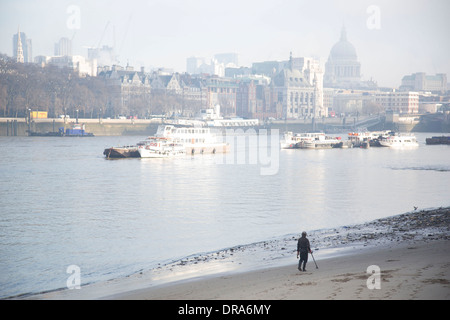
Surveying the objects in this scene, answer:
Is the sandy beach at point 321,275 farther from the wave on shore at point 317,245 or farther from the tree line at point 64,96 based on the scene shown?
the tree line at point 64,96

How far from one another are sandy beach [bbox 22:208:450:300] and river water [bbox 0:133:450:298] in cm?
143

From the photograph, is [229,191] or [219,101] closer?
[229,191]

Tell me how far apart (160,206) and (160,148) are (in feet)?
120

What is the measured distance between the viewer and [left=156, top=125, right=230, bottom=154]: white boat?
7519 cm

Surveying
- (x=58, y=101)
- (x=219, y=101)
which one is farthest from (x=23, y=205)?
(x=219, y=101)

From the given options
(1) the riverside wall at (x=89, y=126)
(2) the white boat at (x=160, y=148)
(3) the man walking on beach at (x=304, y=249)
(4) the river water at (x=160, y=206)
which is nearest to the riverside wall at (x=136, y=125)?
(1) the riverside wall at (x=89, y=126)

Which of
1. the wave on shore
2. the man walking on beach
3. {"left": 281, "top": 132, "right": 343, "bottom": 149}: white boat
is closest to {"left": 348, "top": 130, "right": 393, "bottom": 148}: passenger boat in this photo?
{"left": 281, "top": 132, "right": 343, "bottom": 149}: white boat

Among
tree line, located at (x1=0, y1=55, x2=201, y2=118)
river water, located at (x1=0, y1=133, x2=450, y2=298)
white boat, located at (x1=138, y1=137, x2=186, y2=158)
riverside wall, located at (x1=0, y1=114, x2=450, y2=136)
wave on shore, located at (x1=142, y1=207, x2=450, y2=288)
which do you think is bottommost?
river water, located at (x1=0, y1=133, x2=450, y2=298)

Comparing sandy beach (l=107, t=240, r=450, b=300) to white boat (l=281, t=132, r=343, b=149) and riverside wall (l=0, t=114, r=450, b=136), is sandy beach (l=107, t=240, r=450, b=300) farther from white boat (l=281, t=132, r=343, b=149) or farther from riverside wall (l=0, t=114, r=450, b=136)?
riverside wall (l=0, t=114, r=450, b=136)

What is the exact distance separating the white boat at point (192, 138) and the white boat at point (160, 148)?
1.67 m

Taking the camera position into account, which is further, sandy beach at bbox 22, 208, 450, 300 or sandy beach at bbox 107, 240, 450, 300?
sandy beach at bbox 22, 208, 450, 300

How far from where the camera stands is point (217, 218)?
2856 cm

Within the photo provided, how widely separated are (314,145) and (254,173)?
41.9 meters
